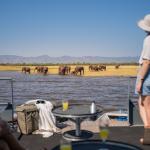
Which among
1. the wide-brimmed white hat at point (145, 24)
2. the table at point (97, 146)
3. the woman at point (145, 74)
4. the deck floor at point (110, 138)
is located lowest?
the deck floor at point (110, 138)

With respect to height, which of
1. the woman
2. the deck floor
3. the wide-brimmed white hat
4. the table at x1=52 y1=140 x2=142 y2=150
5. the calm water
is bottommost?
the calm water

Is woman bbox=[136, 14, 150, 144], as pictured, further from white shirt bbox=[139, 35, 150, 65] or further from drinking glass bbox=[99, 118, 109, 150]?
drinking glass bbox=[99, 118, 109, 150]

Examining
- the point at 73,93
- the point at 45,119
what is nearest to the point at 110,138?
the point at 45,119

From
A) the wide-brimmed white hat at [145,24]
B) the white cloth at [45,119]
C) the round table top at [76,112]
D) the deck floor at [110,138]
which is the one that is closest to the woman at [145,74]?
the wide-brimmed white hat at [145,24]

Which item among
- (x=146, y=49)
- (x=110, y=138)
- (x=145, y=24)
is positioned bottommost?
(x=110, y=138)

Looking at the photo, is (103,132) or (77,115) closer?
(103,132)

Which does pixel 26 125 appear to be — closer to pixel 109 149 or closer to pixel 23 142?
pixel 23 142

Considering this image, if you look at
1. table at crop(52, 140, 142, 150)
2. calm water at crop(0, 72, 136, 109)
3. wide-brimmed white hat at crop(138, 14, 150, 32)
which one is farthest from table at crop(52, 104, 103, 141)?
calm water at crop(0, 72, 136, 109)

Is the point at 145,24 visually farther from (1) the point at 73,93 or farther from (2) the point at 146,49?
(1) the point at 73,93

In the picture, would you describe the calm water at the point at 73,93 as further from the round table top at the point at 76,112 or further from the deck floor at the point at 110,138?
the round table top at the point at 76,112

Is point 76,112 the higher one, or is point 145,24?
point 145,24

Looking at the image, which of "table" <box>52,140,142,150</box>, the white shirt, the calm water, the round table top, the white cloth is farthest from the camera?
the calm water

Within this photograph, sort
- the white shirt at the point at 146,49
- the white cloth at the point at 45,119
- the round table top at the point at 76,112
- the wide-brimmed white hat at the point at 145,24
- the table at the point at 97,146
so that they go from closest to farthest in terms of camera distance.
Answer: the table at the point at 97,146 → the white shirt at the point at 146,49 → the wide-brimmed white hat at the point at 145,24 → the round table top at the point at 76,112 → the white cloth at the point at 45,119

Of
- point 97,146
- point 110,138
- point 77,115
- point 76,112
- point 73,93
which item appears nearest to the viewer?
point 97,146
